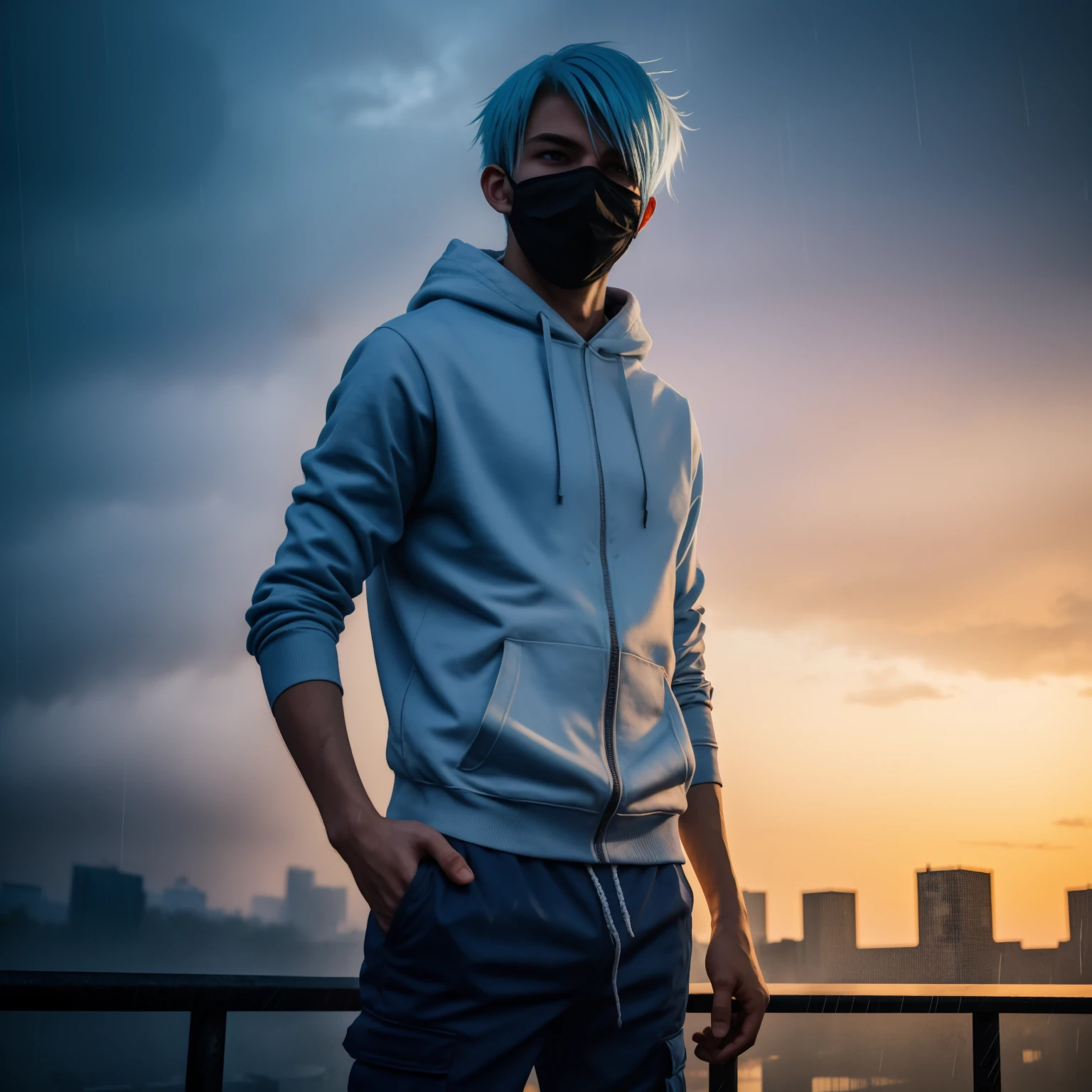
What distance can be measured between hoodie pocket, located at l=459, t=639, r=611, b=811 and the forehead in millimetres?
783

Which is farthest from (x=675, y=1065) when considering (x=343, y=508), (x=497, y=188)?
(x=497, y=188)

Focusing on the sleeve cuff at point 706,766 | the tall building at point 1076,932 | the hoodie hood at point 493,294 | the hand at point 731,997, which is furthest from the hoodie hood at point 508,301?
the tall building at point 1076,932

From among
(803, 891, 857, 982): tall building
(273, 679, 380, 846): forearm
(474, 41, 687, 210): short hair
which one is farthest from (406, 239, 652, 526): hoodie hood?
(803, 891, 857, 982): tall building

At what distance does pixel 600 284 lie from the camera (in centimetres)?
134

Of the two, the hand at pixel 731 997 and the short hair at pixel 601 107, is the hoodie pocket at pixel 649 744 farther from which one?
the short hair at pixel 601 107

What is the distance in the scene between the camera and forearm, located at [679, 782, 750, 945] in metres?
1.22

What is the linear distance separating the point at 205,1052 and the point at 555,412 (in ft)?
4.01

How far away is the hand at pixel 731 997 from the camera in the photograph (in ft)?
3.79

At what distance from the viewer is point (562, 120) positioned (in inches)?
49.3

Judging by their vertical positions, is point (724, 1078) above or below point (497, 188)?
below

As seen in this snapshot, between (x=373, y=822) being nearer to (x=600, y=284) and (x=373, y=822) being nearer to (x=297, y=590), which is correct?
(x=297, y=590)

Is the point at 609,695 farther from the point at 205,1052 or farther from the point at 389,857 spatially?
the point at 205,1052

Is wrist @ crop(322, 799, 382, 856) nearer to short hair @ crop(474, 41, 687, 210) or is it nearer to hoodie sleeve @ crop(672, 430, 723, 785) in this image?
hoodie sleeve @ crop(672, 430, 723, 785)

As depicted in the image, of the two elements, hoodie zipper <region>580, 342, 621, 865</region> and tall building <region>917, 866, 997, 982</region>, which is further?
tall building <region>917, 866, 997, 982</region>
